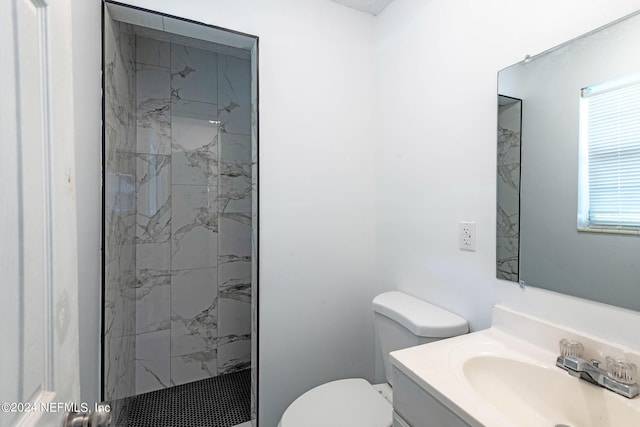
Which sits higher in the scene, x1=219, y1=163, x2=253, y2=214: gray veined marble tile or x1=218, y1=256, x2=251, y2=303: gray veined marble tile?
x1=219, y1=163, x2=253, y2=214: gray veined marble tile

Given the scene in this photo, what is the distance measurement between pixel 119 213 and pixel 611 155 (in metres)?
2.02

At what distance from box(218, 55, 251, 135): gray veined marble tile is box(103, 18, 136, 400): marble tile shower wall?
581 mm

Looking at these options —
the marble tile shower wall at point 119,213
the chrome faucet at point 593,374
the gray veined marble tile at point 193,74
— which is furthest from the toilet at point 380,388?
the gray veined marble tile at point 193,74

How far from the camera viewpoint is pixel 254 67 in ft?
4.99

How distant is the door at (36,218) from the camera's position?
387 millimetres

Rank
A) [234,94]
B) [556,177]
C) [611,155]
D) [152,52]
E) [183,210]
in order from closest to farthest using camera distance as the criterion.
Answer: [611,155], [556,177], [152,52], [183,210], [234,94]

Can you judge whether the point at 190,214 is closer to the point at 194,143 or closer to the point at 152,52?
the point at 194,143

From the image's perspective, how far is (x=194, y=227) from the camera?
7.27 feet

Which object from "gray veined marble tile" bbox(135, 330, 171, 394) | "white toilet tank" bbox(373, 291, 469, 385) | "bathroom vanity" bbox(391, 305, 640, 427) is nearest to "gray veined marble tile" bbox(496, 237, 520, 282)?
"bathroom vanity" bbox(391, 305, 640, 427)

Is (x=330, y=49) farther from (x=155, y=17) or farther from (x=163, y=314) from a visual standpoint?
(x=163, y=314)

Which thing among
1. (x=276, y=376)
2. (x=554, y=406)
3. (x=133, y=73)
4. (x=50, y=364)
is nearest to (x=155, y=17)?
(x=133, y=73)

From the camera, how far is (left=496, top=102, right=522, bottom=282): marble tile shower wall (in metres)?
1.08

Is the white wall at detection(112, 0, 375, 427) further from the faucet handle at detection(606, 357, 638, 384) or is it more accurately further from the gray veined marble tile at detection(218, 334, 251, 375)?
the faucet handle at detection(606, 357, 638, 384)

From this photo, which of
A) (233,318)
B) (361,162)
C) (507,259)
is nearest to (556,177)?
(507,259)
